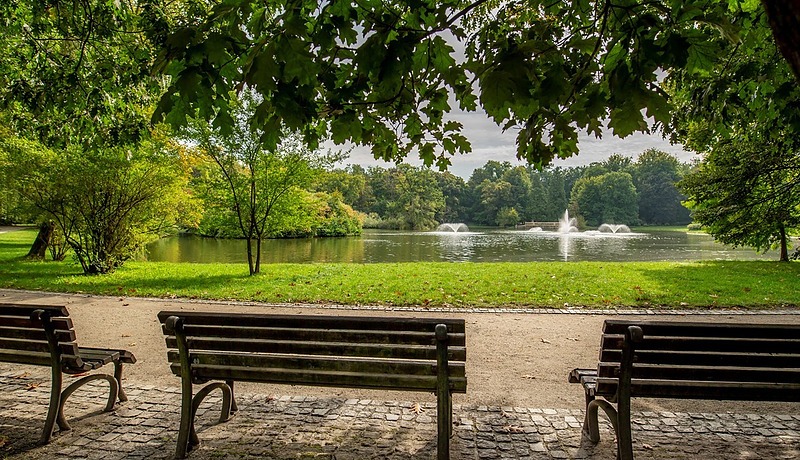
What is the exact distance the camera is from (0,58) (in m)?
6.45

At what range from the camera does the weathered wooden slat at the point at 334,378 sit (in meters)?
2.83

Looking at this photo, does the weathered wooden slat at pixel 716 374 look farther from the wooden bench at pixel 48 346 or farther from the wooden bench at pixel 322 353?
the wooden bench at pixel 48 346

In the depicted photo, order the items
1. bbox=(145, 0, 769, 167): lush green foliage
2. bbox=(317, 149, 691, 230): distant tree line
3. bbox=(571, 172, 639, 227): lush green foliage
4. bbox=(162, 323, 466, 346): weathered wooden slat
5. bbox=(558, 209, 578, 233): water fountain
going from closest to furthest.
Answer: bbox=(145, 0, 769, 167): lush green foliage
bbox=(162, 323, 466, 346): weathered wooden slat
bbox=(558, 209, 578, 233): water fountain
bbox=(317, 149, 691, 230): distant tree line
bbox=(571, 172, 639, 227): lush green foliage

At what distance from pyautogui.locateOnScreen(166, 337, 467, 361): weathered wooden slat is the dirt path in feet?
4.25

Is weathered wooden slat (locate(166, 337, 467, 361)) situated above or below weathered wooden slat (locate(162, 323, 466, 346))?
below

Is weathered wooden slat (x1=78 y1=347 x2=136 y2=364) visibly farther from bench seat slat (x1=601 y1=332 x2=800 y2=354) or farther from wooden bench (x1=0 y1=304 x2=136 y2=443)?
bench seat slat (x1=601 y1=332 x2=800 y2=354)

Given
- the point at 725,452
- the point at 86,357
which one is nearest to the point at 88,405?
the point at 86,357

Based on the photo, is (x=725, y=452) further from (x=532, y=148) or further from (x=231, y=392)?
(x=231, y=392)

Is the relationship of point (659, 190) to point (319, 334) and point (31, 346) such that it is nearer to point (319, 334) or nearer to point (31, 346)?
point (319, 334)

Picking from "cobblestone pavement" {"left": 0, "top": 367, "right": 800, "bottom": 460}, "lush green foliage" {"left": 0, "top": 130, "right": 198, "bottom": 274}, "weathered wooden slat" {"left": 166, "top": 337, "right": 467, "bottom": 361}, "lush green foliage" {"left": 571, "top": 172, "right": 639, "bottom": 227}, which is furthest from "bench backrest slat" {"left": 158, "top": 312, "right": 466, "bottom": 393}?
"lush green foliage" {"left": 571, "top": 172, "right": 639, "bottom": 227}

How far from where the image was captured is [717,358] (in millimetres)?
2727

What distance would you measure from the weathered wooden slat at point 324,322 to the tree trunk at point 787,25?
2006 mm

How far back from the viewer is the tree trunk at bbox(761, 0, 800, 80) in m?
1.37

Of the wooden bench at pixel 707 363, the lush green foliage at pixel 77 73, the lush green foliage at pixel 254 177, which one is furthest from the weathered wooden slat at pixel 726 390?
the lush green foliage at pixel 254 177
